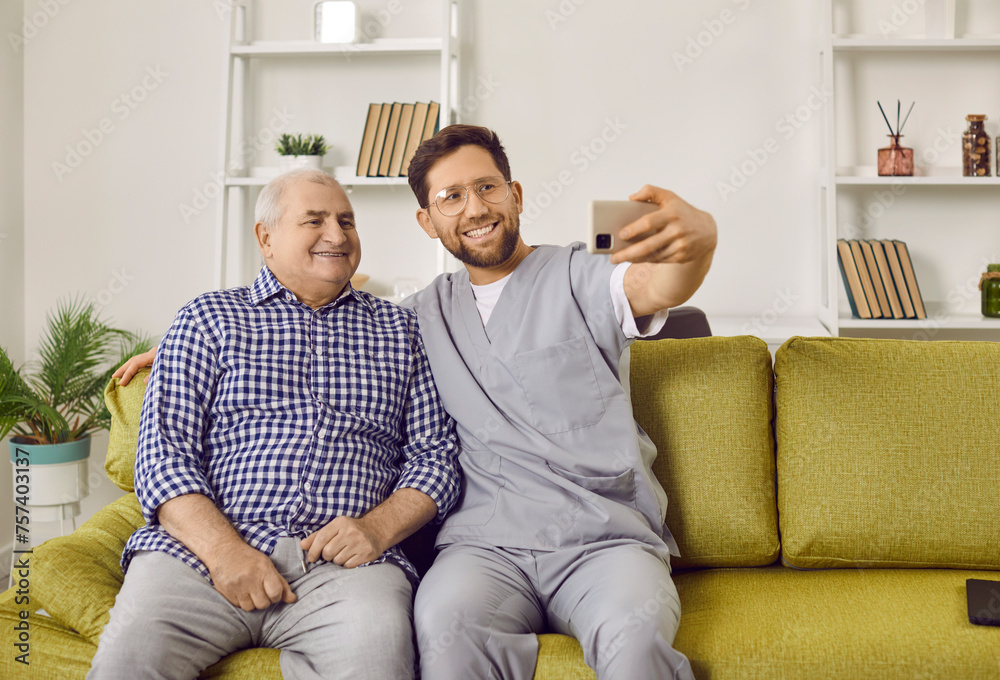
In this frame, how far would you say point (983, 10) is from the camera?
284cm

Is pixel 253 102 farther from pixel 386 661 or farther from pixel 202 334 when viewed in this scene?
pixel 386 661

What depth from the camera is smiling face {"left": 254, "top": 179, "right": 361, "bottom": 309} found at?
1.58m

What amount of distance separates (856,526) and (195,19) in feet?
9.20

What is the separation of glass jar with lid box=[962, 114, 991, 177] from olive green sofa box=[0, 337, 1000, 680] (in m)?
1.35

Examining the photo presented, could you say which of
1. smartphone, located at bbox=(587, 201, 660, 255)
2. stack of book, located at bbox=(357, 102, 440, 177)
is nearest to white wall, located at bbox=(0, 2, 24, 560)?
stack of book, located at bbox=(357, 102, 440, 177)

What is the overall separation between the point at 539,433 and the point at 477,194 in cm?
49

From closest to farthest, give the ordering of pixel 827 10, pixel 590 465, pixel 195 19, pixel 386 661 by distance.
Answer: pixel 386 661 → pixel 590 465 → pixel 827 10 → pixel 195 19

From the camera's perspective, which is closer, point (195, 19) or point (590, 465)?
point (590, 465)

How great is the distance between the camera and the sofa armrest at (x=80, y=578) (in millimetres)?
1341

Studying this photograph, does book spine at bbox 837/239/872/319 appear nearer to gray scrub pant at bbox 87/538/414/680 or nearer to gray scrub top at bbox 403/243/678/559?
gray scrub top at bbox 403/243/678/559

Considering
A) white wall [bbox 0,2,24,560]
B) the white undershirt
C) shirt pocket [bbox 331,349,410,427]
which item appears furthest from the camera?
white wall [bbox 0,2,24,560]

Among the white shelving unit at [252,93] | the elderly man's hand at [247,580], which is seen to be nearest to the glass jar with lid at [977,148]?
the white shelving unit at [252,93]

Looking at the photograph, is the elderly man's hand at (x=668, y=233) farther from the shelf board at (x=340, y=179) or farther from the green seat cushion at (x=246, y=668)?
the shelf board at (x=340, y=179)

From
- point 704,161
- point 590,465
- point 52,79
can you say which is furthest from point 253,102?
point 590,465
